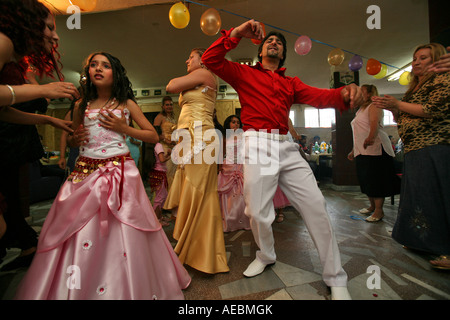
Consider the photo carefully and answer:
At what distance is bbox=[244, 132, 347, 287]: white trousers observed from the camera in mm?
1430

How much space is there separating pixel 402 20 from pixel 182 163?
633cm

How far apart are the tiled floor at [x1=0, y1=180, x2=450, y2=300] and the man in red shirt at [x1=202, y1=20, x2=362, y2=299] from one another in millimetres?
154

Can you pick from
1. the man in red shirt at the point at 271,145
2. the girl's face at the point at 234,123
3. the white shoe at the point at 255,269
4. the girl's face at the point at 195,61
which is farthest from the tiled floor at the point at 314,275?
Answer: the girl's face at the point at 195,61

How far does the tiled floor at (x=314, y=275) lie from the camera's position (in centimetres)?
141

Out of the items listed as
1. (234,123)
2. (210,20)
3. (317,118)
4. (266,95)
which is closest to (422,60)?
(266,95)

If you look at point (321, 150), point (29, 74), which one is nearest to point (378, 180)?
point (29, 74)

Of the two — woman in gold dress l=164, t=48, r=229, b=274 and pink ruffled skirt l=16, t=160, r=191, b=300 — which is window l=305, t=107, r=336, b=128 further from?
pink ruffled skirt l=16, t=160, r=191, b=300

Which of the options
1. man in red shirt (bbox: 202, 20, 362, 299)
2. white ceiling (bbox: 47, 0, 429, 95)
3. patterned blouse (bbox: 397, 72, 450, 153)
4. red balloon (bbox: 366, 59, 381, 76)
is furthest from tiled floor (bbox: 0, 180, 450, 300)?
white ceiling (bbox: 47, 0, 429, 95)

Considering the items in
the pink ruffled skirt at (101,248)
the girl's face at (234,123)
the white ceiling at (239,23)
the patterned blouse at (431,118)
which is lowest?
the pink ruffled skirt at (101,248)

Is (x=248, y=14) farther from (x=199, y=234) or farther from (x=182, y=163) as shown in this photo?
(x=199, y=234)

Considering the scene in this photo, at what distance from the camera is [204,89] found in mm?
1806

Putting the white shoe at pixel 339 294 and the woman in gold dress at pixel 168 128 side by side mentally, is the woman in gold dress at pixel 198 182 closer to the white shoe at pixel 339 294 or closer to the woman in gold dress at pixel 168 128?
the white shoe at pixel 339 294

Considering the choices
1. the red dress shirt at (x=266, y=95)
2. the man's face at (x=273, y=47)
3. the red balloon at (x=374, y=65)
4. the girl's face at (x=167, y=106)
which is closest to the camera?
the red dress shirt at (x=266, y=95)
